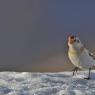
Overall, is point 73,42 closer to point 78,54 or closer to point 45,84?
point 78,54

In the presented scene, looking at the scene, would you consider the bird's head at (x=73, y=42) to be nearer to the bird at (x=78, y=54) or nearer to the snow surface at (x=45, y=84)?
the bird at (x=78, y=54)

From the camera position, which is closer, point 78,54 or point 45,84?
point 45,84

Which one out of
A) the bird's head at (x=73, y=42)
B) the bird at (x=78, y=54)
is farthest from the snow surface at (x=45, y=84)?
the bird's head at (x=73, y=42)

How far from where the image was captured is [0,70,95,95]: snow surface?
3.46m

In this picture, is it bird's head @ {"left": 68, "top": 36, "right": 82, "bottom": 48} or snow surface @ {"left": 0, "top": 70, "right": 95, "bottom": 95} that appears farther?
bird's head @ {"left": 68, "top": 36, "right": 82, "bottom": 48}

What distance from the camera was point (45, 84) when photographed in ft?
12.0

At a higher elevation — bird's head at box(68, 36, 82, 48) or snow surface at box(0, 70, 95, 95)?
bird's head at box(68, 36, 82, 48)

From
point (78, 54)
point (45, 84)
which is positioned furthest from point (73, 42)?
point (45, 84)

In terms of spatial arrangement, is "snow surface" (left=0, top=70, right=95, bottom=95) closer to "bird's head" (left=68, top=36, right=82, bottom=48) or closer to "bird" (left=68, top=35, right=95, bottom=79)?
"bird" (left=68, top=35, right=95, bottom=79)

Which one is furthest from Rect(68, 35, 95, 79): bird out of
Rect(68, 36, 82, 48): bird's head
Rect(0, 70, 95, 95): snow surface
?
Rect(0, 70, 95, 95): snow surface

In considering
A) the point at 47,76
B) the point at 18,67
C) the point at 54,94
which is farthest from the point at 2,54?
the point at 54,94

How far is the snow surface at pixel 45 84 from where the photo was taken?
3457 mm

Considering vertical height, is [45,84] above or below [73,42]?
below

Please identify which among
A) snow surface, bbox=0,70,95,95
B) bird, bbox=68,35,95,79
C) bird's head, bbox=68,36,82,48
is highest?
bird's head, bbox=68,36,82,48
